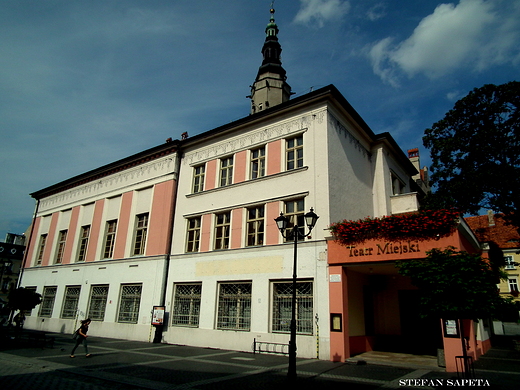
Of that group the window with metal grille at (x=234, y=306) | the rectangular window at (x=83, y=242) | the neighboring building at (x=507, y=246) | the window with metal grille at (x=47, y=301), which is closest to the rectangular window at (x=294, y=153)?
the window with metal grille at (x=234, y=306)

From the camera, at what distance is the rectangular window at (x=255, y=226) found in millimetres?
16656

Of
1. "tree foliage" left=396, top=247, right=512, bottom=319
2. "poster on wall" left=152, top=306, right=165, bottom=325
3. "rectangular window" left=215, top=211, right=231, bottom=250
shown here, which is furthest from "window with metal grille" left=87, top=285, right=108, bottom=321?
"tree foliage" left=396, top=247, right=512, bottom=319

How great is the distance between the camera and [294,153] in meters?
16.9

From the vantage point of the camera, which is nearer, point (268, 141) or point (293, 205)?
point (293, 205)

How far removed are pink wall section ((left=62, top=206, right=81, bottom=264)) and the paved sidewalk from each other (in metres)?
12.4

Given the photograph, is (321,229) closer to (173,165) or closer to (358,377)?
(358,377)

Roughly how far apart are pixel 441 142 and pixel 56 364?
2554cm

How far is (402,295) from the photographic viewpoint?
1664cm

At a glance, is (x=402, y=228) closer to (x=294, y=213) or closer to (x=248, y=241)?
(x=294, y=213)

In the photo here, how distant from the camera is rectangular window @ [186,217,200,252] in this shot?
1922 cm

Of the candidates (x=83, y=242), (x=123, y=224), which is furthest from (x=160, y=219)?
(x=83, y=242)

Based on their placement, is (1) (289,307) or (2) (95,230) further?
(2) (95,230)

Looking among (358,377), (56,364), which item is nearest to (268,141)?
(358,377)

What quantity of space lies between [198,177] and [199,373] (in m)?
12.0
